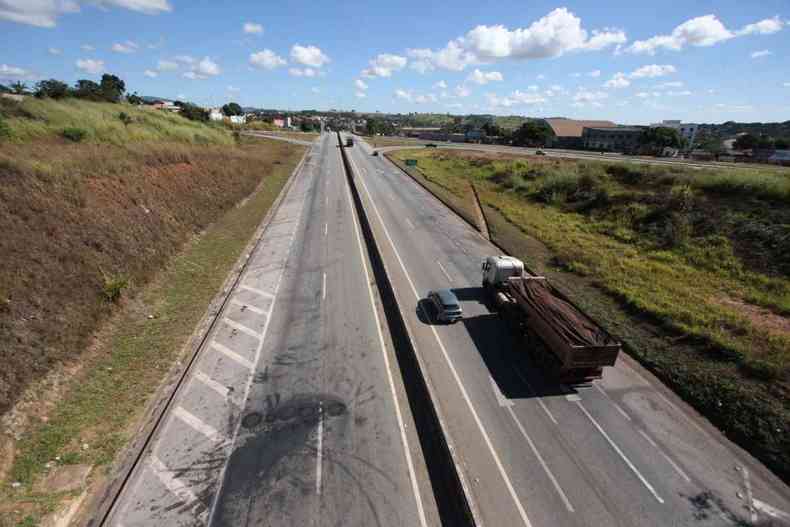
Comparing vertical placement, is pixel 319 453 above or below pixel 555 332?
below

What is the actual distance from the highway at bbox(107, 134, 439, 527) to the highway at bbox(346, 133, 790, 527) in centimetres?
211

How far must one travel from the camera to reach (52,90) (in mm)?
47281

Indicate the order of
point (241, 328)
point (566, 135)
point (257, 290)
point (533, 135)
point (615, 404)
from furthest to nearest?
point (566, 135) → point (533, 135) → point (257, 290) → point (241, 328) → point (615, 404)

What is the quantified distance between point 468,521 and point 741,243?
35224 millimetres

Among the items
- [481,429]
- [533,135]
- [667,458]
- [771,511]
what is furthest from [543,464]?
[533,135]

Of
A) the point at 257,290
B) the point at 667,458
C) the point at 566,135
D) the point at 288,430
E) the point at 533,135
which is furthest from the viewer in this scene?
the point at 566,135

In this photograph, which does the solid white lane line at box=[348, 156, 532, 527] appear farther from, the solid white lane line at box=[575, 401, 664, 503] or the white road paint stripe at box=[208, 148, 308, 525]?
the white road paint stripe at box=[208, 148, 308, 525]

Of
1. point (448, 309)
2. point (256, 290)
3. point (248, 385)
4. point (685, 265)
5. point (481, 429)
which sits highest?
point (685, 265)

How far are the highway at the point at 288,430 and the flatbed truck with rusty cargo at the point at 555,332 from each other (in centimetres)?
701

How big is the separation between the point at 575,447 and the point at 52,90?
228 feet

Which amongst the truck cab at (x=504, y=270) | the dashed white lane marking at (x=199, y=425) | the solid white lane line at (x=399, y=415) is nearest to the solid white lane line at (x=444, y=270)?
the truck cab at (x=504, y=270)

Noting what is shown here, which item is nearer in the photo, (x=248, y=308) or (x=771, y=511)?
(x=771, y=511)

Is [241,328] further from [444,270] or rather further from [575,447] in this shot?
[575,447]

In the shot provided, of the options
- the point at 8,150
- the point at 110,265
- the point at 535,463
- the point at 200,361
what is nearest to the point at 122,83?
the point at 8,150
